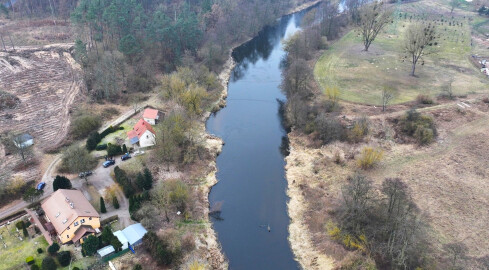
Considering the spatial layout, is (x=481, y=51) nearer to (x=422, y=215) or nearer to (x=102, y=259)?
(x=422, y=215)

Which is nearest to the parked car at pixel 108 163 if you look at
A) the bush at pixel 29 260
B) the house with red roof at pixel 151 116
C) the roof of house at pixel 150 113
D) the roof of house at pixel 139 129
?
the roof of house at pixel 139 129

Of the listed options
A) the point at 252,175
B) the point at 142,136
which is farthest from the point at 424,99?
the point at 142,136

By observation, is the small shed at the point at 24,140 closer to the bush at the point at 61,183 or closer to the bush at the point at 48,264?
the bush at the point at 61,183

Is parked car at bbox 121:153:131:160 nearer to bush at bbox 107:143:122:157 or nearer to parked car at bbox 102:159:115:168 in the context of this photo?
bush at bbox 107:143:122:157

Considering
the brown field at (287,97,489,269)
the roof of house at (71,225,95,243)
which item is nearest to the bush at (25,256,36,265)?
the roof of house at (71,225,95,243)

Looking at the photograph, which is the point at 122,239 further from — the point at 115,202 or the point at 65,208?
the point at 65,208

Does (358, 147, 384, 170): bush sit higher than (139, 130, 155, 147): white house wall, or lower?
lower
